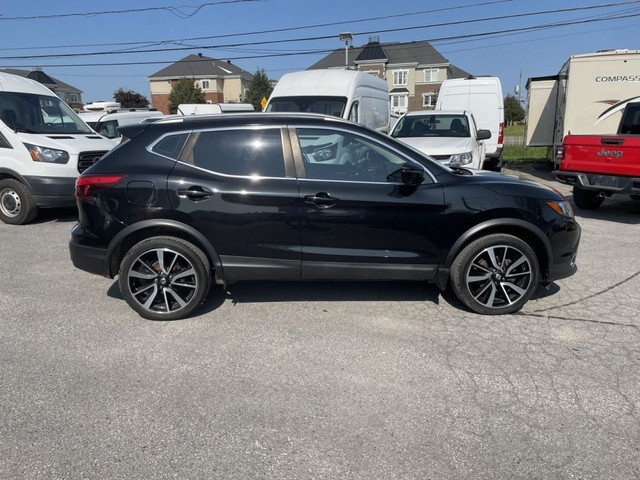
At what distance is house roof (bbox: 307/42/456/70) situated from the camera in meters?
58.4

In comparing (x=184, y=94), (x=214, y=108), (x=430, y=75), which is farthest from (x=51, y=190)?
(x=430, y=75)

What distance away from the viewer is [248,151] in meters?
4.12

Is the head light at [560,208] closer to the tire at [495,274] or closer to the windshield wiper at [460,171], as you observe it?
the tire at [495,274]

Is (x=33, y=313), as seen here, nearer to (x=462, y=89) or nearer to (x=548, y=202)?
(x=548, y=202)

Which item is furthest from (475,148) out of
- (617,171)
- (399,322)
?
(399,322)

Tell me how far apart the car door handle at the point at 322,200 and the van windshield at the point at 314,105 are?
21.4 feet

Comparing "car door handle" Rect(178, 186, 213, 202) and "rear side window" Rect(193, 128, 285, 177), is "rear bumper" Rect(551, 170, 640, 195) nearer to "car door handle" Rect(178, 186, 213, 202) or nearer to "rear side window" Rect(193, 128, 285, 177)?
"rear side window" Rect(193, 128, 285, 177)

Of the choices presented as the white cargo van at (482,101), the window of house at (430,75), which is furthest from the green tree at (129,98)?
the white cargo van at (482,101)

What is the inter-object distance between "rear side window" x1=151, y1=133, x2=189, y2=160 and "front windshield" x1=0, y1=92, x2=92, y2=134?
536 cm

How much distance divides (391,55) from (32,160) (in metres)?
58.6

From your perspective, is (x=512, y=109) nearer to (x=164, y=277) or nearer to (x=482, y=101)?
(x=482, y=101)

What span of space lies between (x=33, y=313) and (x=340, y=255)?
115 inches

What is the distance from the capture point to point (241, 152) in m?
4.13

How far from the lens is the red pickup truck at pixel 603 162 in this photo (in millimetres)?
7324
